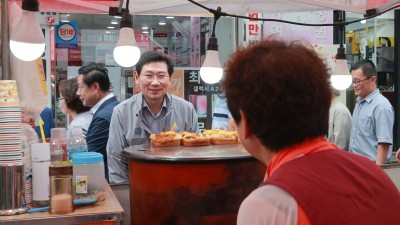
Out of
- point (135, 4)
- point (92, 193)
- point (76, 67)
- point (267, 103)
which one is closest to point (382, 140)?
point (135, 4)

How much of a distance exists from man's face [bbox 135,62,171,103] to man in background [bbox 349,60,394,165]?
213 centimetres

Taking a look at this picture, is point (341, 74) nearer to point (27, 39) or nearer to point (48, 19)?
point (27, 39)

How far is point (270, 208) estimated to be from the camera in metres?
1.08

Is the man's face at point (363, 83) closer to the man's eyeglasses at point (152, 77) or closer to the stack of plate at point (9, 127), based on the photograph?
the man's eyeglasses at point (152, 77)

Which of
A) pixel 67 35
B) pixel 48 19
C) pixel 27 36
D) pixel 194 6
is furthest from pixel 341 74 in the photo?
pixel 67 35

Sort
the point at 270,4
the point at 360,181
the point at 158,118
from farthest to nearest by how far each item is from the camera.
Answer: the point at 270,4 → the point at 158,118 → the point at 360,181

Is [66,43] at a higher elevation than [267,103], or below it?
higher

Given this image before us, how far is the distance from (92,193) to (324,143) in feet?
3.38

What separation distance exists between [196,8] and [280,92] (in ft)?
8.59

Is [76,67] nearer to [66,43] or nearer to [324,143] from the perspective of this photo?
[66,43]

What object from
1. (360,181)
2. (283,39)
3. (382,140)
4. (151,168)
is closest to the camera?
(360,181)

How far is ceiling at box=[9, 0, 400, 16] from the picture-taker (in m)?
3.34

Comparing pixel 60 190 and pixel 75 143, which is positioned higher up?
pixel 75 143

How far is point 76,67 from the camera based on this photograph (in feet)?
21.2
